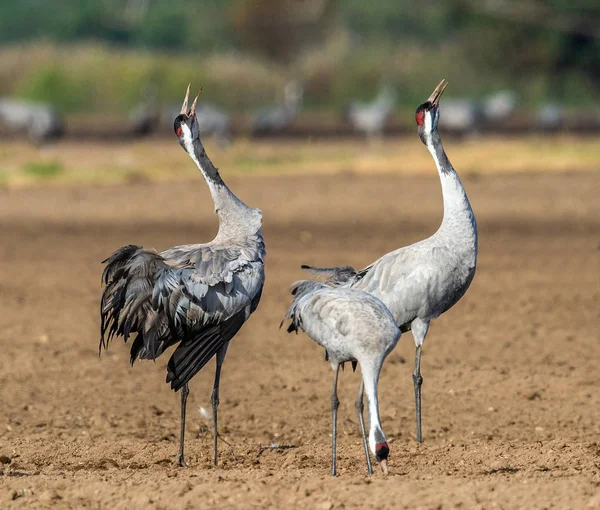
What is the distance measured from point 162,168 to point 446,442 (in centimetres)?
1581

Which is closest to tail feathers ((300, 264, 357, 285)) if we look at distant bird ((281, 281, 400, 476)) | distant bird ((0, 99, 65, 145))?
distant bird ((281, 281, 400, 476))

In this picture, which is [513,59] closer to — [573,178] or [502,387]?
[573,178]

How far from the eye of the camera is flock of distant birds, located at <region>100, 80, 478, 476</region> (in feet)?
20.6

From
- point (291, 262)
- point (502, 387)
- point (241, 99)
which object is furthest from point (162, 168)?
point (241, 99)

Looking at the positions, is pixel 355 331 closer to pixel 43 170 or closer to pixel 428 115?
pixel 428 115

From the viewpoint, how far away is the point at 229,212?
25.0 feet

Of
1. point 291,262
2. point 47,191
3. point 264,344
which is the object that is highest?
point 47,191

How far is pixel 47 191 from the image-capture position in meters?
19.7

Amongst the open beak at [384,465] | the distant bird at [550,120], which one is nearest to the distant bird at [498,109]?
the distant bird at [550,120]

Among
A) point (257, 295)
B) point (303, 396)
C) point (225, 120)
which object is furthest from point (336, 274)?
point (225, 120)

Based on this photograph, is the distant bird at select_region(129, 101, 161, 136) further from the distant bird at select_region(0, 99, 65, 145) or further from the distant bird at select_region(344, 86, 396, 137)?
the distant bird at select_region(344, 86, 396, 137)

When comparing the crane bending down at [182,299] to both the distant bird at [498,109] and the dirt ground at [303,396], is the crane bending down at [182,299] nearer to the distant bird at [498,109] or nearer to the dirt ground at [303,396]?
the dirt ground at [303,396]

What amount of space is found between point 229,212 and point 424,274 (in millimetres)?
1201

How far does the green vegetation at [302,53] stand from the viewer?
127ft
